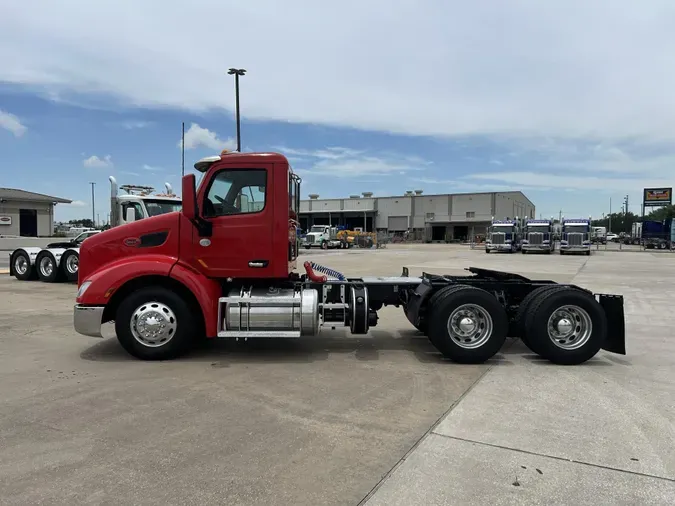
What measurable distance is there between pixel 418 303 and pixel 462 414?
212 cm

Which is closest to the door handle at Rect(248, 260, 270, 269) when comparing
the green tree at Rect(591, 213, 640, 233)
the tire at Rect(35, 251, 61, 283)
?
the tire at Rect(35, 251, 61, 283)

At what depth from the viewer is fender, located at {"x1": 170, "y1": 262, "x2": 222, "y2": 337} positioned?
5957 millimetres

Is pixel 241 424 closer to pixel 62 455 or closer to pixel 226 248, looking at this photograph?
pixel 62 455

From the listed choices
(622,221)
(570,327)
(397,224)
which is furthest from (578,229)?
(622,221)

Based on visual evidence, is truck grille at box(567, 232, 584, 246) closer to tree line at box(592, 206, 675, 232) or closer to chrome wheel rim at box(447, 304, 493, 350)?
chrome wheel rim at box(447, 304, 493, 350)

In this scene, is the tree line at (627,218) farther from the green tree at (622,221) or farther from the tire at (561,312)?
the tire at (561,312)

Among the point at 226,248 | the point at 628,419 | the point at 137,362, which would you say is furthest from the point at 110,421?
the point at 628,419

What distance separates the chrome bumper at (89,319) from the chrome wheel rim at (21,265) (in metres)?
11.9

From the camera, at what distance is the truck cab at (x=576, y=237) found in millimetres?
36406

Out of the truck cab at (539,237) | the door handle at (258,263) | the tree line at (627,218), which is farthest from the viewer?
the tree line at (627,218)

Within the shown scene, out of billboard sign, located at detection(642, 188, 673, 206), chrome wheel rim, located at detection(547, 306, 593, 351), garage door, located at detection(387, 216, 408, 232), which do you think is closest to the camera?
chrome wheel rim, located at detection(547, 306, 593, 351)

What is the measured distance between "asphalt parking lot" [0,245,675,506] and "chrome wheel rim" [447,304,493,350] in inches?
14.6

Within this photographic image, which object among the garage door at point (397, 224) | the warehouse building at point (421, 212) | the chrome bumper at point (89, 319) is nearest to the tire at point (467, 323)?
the chrome bumper at point (89, 319)

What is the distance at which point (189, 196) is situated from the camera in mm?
5859
